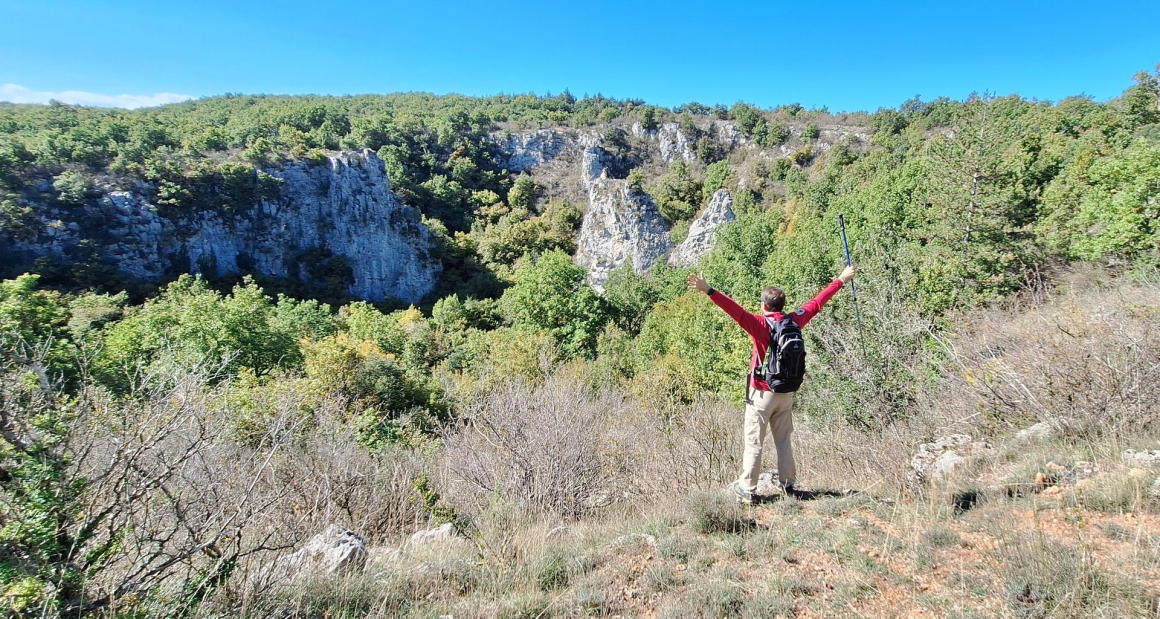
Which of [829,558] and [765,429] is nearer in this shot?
[829,558]

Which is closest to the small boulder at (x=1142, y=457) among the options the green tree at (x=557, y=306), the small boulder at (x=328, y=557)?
the small boulder at (x=328, y=557)

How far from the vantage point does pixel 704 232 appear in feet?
125

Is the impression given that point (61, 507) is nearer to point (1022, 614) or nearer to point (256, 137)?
point (1022, 614)

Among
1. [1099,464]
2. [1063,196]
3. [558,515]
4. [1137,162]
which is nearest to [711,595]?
[558,515]

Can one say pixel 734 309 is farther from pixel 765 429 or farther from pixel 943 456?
pixel 943 456

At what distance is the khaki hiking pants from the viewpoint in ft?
11.5

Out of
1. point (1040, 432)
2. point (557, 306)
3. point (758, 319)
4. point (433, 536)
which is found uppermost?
point (758, 319)

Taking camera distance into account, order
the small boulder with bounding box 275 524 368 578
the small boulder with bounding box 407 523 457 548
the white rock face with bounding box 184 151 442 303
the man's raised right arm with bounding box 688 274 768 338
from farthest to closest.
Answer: the white rock face with bounding box 184 151 442 303 < the small boulder with bounding box 407 523 457 548 < the man's raised right arm with bounding box 688 274 768 338 < the small boulder with bounding box 275 524 368 578

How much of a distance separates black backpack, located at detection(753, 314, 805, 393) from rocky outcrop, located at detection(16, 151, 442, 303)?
152ft

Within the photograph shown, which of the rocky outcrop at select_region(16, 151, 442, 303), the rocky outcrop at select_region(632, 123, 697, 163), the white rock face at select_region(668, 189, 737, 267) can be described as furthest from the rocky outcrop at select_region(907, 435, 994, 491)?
the rocky outcrop at select_region(632, 123, 697, 163)

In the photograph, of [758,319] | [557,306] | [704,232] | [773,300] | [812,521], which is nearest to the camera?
[812,521]

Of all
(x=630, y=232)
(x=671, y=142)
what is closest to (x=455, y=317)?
(x=630, y=232)

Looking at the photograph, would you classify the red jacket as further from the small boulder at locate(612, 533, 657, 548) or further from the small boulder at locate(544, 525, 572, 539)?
the small boulder at locate(544, 525, 572, 539)

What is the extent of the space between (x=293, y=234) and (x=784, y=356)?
50042mm
